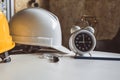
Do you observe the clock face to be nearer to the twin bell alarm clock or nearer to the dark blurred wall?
the twin bell alarm clock

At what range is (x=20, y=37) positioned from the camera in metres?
1.28

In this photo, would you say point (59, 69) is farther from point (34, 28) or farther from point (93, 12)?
point (93, 12)

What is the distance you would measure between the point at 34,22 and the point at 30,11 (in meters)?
0.07

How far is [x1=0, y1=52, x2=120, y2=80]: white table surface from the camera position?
0.96 m

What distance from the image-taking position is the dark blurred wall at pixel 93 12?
3268mm

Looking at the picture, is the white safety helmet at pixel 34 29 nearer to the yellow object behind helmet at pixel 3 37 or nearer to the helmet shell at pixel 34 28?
the helmet shell at pixel 34 28

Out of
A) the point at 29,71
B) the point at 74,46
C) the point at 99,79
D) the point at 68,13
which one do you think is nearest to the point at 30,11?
the point at 74,46

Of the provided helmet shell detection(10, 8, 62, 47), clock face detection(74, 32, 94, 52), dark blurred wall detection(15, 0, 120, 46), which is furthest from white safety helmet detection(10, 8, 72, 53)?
dark blurred wall detection(15, 0, 120, 46)

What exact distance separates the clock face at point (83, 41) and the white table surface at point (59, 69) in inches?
3.3

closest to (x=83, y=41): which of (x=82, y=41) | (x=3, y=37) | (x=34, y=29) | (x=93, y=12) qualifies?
(x=82, y=41)

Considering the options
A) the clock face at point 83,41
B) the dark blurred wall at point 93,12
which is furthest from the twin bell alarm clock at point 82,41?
the dark blurred wall at point 93,12

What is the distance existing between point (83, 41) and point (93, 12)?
2076 mm

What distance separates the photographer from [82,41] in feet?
4.38

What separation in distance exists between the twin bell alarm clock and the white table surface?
0.07m
